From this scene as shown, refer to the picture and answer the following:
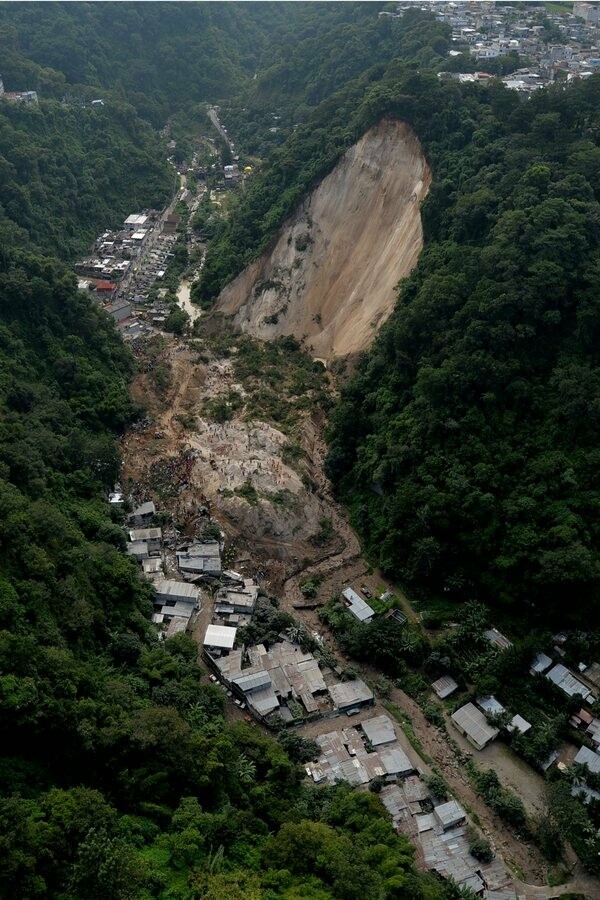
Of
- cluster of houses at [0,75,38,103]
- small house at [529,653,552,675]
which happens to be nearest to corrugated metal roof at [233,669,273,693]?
small house at [529,653,552,675]

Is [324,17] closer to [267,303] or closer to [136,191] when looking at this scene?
[136,191]

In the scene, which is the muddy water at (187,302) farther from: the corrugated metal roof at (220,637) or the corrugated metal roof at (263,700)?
the corrugated metal roof at (263,700)

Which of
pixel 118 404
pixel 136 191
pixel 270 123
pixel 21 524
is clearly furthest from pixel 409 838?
pixel 270 123

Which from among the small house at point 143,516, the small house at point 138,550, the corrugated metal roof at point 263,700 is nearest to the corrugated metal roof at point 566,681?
the corrugated metal roof at point 263,700

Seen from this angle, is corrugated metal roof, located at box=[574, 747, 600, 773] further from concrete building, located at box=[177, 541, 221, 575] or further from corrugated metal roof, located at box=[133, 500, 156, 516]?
corrugated metal roof, located at box=[133, 500, 156, 516]

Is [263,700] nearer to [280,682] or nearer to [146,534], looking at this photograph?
[280,682]

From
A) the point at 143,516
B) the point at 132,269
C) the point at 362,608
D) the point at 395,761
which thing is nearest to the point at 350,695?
the point at 395,761
